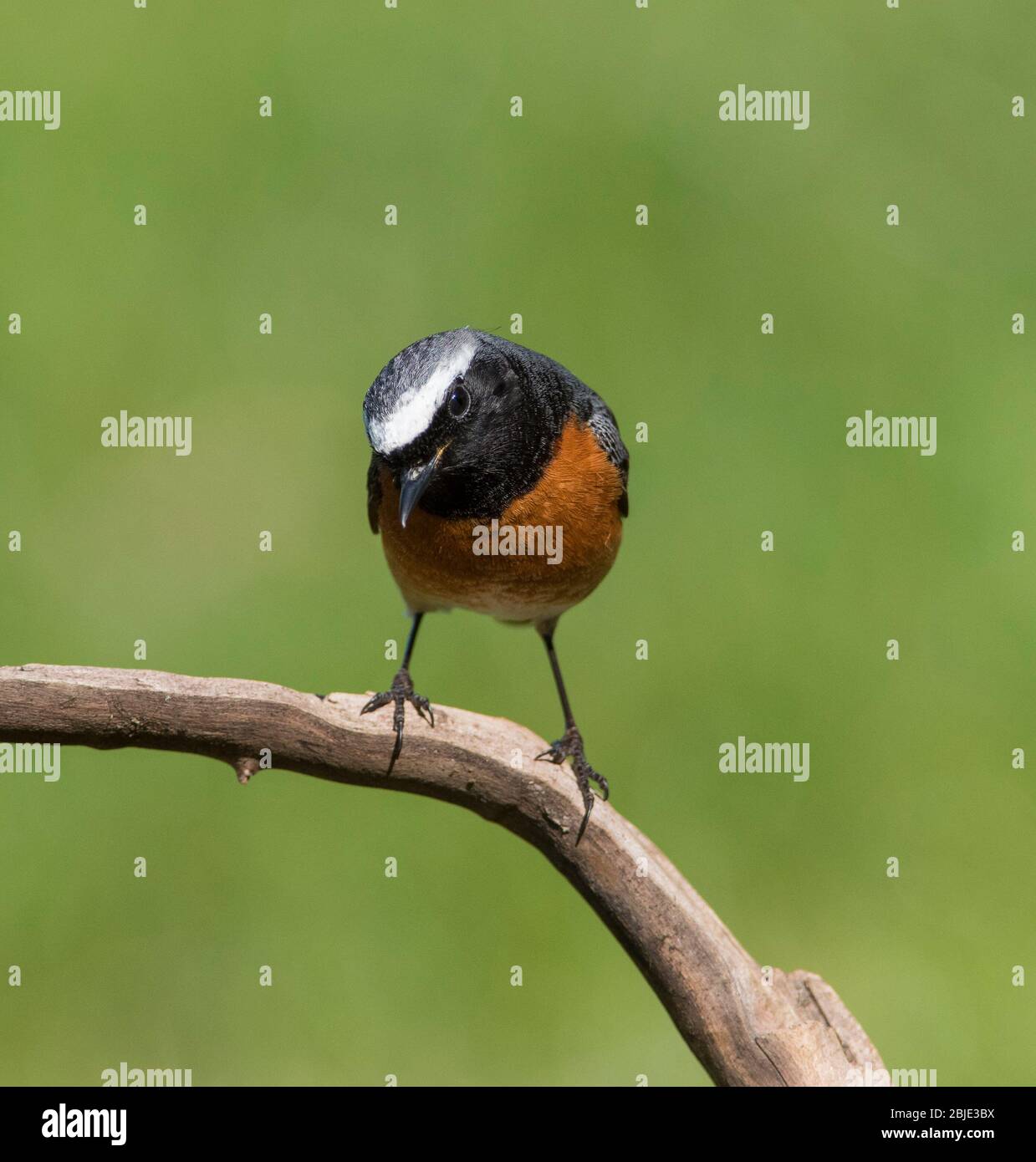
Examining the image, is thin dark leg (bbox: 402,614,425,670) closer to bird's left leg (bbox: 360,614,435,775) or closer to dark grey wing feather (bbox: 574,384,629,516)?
bird's left leg (bbox: 360,614,435,775)

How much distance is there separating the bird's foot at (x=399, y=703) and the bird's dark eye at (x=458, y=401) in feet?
2.99

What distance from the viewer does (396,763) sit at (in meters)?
4.34

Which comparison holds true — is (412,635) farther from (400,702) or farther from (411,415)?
(411,415)

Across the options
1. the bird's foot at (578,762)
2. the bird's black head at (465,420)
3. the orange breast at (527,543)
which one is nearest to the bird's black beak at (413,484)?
the bird's black head at (465,420)

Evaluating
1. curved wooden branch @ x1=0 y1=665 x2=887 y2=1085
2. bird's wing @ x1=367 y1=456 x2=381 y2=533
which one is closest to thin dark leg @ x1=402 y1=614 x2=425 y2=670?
bird's wing @ x1=367 y1=456 x2=381 y2=533

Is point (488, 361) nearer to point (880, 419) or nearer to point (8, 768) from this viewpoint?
point (8, 768)

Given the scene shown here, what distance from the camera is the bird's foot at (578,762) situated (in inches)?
178

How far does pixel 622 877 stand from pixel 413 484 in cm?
138

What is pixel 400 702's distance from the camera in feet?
14.8

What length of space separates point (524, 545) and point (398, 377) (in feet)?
3.22

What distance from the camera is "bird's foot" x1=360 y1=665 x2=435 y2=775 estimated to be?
4.35 m

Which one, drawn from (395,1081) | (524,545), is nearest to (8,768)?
(524,545)
